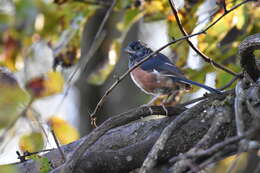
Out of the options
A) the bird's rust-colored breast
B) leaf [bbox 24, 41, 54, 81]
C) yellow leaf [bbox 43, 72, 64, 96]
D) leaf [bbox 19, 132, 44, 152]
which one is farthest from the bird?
yellow leaf [bbox 43, 72, 64, 96]

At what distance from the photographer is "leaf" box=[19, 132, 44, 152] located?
277cm

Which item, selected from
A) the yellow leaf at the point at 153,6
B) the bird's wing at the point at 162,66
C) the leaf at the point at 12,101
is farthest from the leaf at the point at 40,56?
the leaf at the point at 12,101

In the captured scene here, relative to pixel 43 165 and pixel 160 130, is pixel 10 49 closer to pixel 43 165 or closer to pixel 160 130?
pixel 43 165

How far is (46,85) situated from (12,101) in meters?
0.32

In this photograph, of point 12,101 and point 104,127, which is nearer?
point 12,101

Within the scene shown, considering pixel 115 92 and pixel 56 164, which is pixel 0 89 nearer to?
pixel 56 164

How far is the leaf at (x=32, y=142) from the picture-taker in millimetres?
2774

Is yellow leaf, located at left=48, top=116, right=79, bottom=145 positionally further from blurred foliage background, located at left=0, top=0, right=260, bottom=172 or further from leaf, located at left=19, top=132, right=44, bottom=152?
leaf, located at left=19, top=132, right=44, bottom=152

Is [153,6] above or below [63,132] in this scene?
above

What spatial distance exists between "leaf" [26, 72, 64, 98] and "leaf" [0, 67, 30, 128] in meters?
0.06

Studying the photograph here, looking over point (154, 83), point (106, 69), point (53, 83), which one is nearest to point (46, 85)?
point (53, 83)

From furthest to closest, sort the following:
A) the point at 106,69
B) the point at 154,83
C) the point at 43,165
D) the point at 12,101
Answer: the point at 106,69
the point at 154,83
the point at 43,165
the point at 12,101

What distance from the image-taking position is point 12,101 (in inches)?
82.0

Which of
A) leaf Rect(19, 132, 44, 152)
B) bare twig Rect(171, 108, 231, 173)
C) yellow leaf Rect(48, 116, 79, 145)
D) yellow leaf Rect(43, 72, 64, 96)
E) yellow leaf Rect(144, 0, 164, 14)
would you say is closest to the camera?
bare twig Rect(171, 108, 231, 173)
